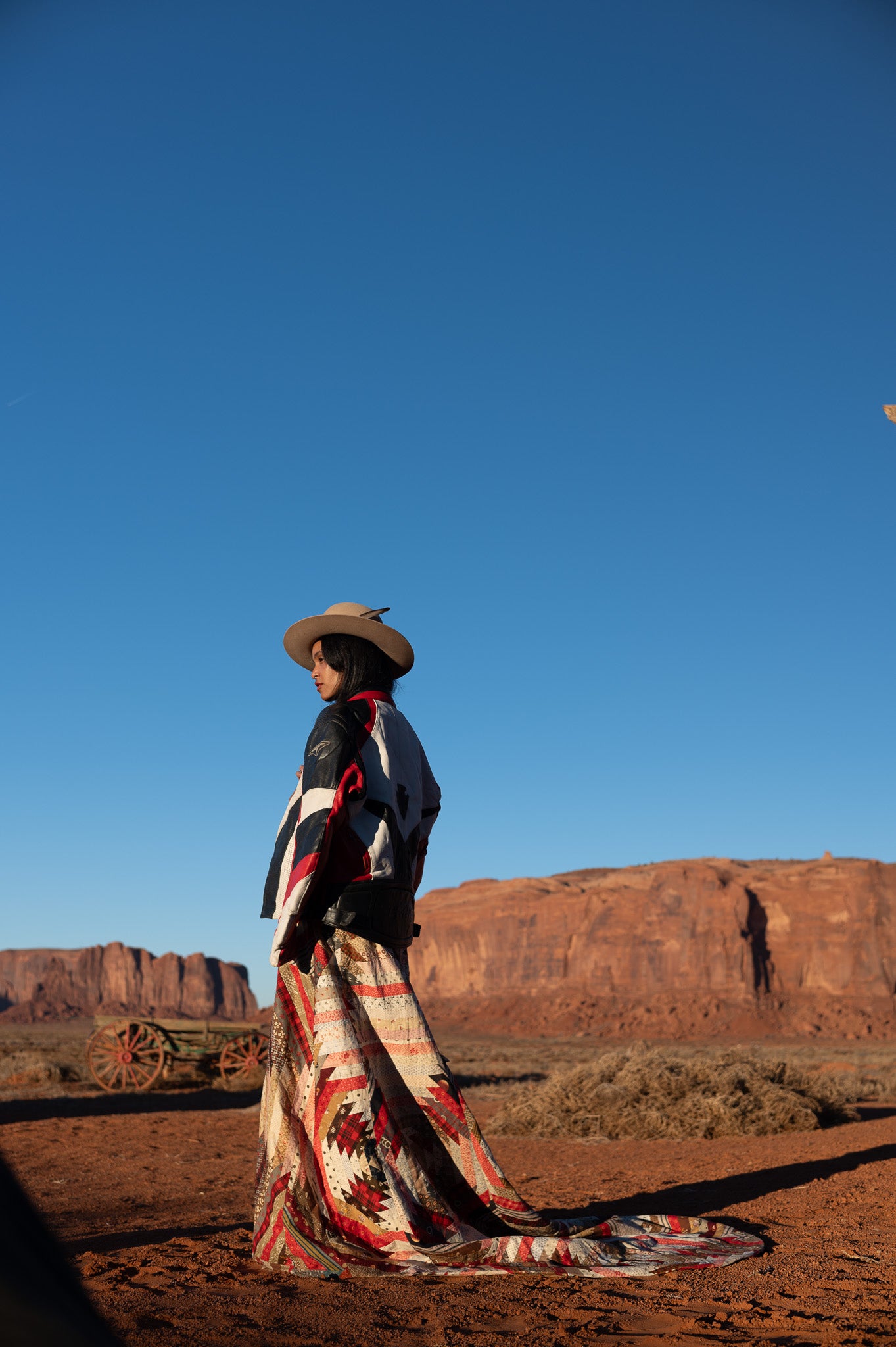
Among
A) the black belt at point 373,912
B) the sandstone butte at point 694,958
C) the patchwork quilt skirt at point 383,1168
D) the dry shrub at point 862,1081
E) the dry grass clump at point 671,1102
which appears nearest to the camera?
the patchwork quilt skirt at point 383,1168

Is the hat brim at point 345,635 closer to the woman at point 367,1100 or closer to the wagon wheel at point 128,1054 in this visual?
the woman at point 367,1100

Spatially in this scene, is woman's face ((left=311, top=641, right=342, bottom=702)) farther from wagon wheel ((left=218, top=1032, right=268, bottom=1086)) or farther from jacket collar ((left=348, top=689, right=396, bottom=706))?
wagon wheel ((left=218, top=1032, right=268, bottom=1086))

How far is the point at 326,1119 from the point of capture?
3.00 metres

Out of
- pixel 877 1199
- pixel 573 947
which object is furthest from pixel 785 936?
pixel 877 1199

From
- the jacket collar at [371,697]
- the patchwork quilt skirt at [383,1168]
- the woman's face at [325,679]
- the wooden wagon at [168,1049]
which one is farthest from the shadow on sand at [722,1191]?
the wooden wagon at [168,1049]

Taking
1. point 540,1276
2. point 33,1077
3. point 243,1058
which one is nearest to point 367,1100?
point 540,1276

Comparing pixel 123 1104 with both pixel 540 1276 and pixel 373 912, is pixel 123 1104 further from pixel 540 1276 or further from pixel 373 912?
pixel 540 1276

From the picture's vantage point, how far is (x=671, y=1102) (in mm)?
8961

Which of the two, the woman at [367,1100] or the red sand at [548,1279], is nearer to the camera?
the red sand at [548,1279]

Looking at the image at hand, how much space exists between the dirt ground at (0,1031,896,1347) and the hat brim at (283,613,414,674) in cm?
195

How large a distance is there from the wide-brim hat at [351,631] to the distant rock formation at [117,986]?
105238 mm

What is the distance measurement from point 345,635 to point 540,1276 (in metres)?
2.09

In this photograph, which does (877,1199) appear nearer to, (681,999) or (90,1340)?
(90,1340)

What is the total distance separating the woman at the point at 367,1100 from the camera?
2.85 meters
